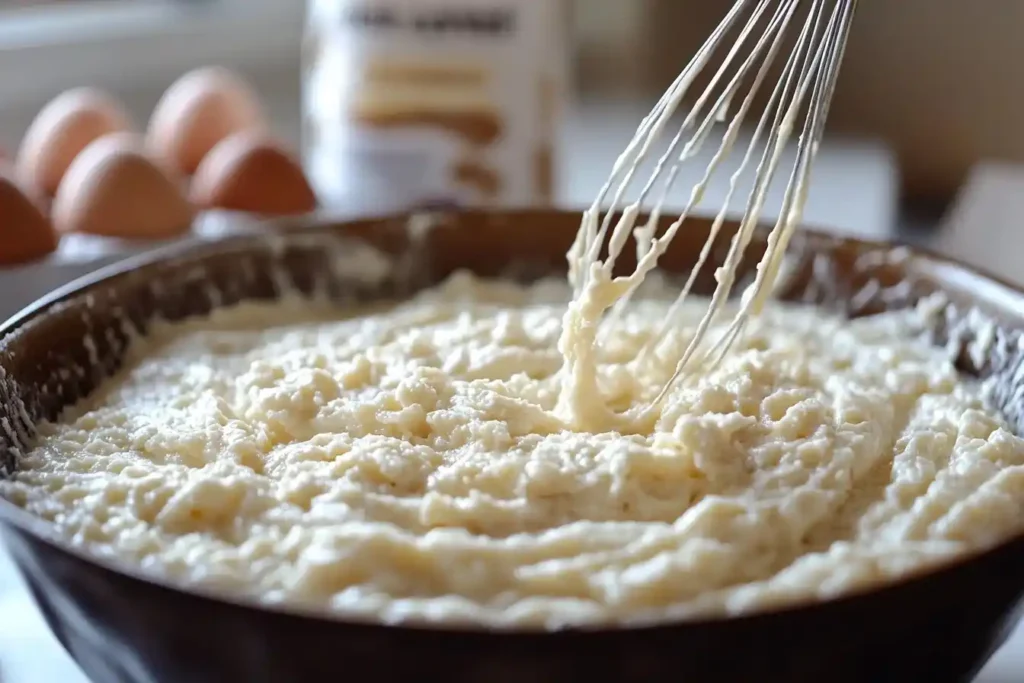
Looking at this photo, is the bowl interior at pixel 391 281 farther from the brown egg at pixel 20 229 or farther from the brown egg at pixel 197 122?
the brown egg at pixel 197 122

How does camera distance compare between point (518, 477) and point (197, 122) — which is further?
point (197, 122)

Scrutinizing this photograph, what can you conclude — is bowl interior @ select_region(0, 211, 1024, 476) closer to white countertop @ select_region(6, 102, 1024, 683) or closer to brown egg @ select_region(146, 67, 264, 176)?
white countertop @ select_region(6, 102, 1024, 683)

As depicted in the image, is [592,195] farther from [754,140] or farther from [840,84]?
[754,140]

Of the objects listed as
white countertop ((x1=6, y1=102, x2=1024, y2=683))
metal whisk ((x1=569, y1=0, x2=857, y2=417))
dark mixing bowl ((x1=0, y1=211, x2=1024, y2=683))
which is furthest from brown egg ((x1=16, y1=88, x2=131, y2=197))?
metal whisk ((x1=569, y1=0, x2=857, y2=417))

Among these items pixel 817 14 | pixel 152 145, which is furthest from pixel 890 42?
pixel 817 14

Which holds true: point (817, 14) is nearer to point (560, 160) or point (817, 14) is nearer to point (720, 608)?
point (720, 608)

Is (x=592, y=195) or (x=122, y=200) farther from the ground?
(x=122, y=200)

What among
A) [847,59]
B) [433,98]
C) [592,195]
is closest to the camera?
[433,98]

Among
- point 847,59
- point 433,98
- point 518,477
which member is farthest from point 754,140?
point 847,59
